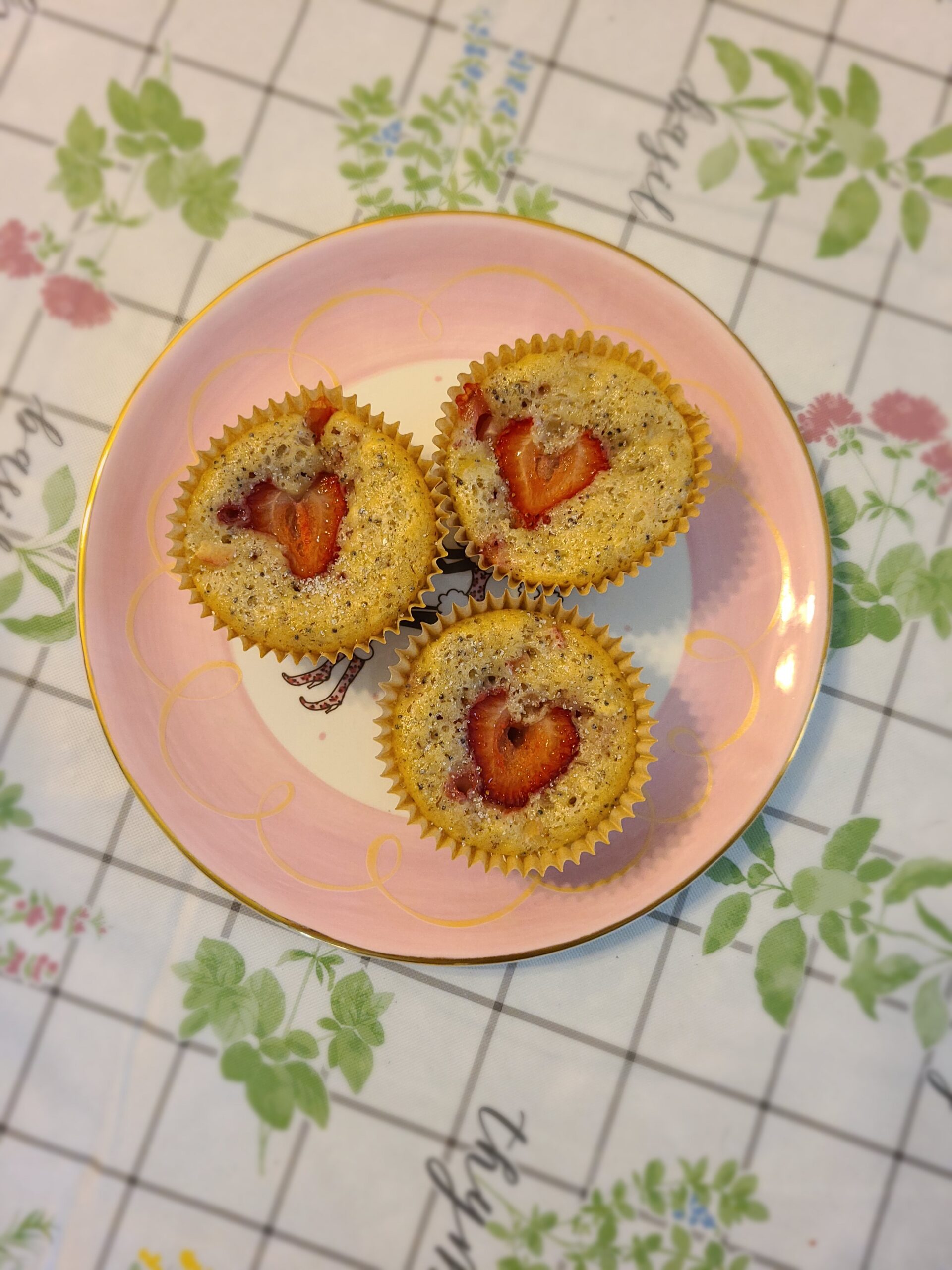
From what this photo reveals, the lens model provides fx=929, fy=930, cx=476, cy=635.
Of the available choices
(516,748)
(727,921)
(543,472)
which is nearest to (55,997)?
(516,748)

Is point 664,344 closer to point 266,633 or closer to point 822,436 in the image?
point 822,436

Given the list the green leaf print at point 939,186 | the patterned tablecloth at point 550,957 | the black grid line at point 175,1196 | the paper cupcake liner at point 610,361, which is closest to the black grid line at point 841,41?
the patterned tablecloth at point 550,957

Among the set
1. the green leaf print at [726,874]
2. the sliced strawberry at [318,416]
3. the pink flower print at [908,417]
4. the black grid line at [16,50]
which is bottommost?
the green leaf print at [726,874]

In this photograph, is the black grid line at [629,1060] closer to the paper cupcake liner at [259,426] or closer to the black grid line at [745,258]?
the paper cupcake liner at [259,426]

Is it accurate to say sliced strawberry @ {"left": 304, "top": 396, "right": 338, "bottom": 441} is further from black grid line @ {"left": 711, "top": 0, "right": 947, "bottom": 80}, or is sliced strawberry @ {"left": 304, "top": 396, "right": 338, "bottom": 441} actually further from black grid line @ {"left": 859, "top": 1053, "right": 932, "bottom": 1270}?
black grid line @ {"left": 859, "top": 1053, "right": 932, "bottom": 1270}

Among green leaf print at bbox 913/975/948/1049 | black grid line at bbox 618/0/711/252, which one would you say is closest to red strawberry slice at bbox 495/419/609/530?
black grid line at bbox 618/0/711/252
